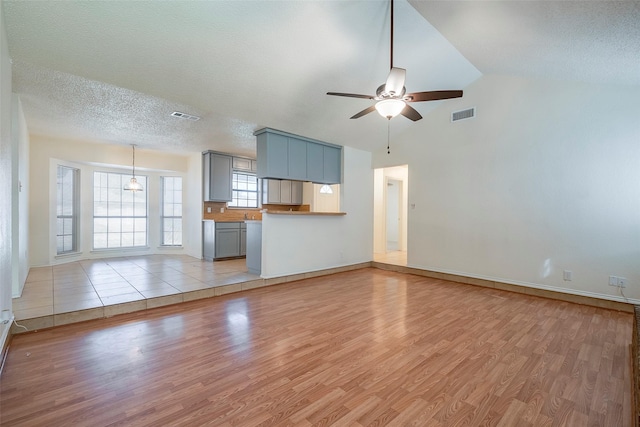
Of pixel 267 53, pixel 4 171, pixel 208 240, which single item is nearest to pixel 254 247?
pixel 208 240

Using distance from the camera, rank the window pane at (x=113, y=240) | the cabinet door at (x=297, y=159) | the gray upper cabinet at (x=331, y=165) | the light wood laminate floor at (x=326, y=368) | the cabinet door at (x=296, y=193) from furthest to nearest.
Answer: the cabinet door at (x=296, y=193)
the window pane at (x=113, y=240)
the gray upper cabinet at (x=331, y=165)
the cabinet door at (x=297, y=159)
the light wood laminate floor at (x=326, y=368)

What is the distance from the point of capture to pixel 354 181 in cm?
622

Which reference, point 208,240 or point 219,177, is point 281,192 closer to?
point 219,177

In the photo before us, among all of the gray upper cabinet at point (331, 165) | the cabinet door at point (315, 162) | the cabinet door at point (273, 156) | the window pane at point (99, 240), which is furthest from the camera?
the window pane at point (99, 240)

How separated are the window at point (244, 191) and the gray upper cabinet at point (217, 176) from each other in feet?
1.06

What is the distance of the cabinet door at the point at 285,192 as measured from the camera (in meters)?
7.43

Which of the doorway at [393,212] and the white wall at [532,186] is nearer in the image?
the white wall at [532,186]

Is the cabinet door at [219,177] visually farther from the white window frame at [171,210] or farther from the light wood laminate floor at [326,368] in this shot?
the light wood laminate floor at [326,368]

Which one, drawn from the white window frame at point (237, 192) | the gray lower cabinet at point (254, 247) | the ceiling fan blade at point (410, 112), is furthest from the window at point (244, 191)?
the ceiling fan blade at point (410, 112)

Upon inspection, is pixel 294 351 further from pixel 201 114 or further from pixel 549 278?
pixel 549 278

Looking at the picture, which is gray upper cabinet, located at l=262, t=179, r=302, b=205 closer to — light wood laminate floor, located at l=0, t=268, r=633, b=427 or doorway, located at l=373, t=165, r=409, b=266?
doorway, located at l=373, t=165, r=409, b=266

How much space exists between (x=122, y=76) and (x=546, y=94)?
568 centimetres

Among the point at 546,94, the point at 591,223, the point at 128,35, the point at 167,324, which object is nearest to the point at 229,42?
the point at 128,35

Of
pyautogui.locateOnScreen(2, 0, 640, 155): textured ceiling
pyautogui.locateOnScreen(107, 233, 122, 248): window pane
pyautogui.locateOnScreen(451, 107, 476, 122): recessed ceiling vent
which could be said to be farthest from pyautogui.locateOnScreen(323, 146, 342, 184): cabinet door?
pyautogui.locateOnScreen(107, 233, 122, 248): window pane
